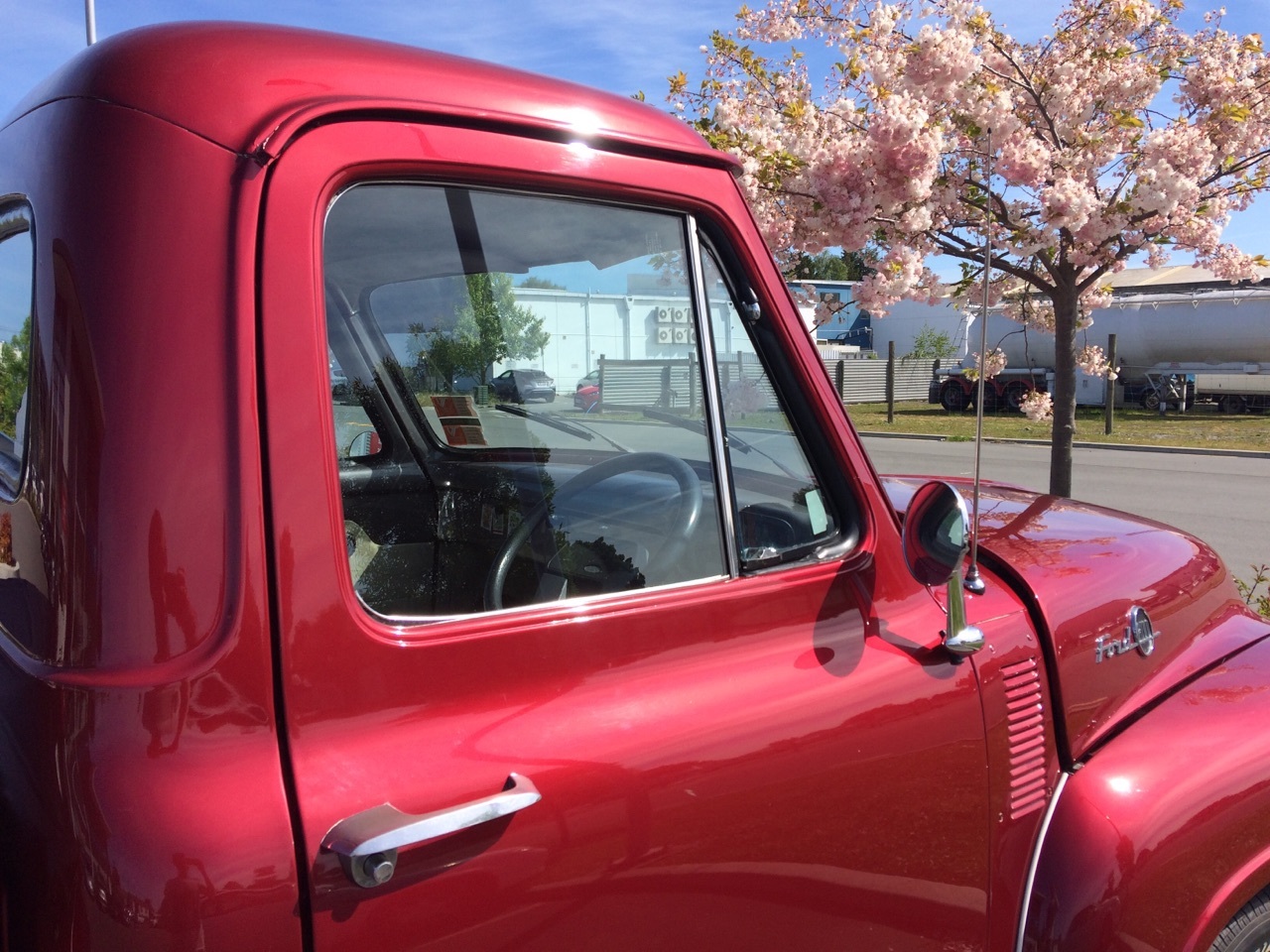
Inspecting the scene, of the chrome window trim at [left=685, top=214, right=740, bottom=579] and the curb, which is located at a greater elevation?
the chrome window trim at [left=685, top=214, right=740, bottom=579]

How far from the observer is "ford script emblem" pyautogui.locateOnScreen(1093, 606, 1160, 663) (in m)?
1.96

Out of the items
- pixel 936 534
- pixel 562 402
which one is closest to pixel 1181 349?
pixel 936 534

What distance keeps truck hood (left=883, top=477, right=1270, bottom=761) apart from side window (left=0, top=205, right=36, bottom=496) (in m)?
1.48

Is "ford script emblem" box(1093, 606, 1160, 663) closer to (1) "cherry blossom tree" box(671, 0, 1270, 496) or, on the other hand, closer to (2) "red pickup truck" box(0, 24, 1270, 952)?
(2) "red pickup truck" box(0, 24, 1270, 952)

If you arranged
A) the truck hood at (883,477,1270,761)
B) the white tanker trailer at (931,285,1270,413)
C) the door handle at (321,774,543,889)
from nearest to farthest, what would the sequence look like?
1. the door handle at (321,774,543,889)
2. the truck hood at (883,477,1270,761)
3. the white tanker trailer at (931,285,1270,413)

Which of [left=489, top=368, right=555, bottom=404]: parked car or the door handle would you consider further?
[left=489, top=368, right=555, bottom=404]: parked car

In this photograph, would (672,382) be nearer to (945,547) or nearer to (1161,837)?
(945,547)

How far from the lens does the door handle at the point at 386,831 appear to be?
3.50 feet

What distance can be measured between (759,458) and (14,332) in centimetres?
107

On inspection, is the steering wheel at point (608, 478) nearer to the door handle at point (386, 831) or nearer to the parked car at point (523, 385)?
the parked car at point (523, 385)

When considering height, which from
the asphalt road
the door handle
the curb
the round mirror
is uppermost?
the round mirror

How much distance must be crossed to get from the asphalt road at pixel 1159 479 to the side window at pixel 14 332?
7180 mm

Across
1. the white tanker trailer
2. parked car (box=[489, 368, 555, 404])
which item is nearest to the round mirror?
parked car (box=[489, 368, 555, 404])

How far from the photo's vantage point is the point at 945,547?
1.58 m
